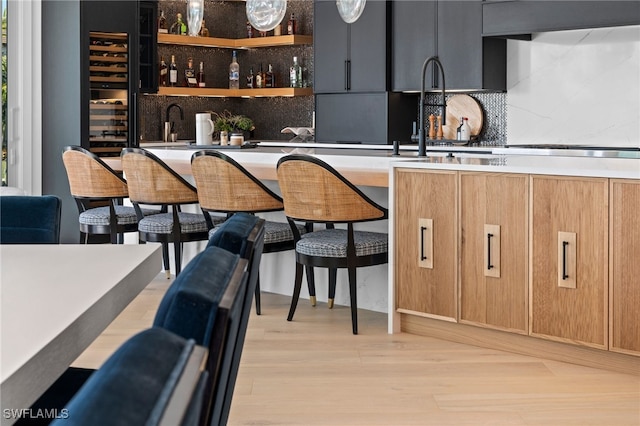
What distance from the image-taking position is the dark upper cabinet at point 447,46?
7066 millimetres

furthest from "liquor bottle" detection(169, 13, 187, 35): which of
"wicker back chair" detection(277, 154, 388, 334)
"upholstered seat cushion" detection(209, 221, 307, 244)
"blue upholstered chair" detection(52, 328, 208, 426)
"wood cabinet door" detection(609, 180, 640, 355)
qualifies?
"blue upholstered chair" detection(52, 328, 208, 426)

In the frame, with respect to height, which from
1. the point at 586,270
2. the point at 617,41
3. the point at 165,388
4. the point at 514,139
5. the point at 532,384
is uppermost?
the point at 617,41

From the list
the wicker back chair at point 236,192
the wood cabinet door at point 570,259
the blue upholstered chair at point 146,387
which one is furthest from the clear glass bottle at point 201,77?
the blue upholstered chair at point 146,387

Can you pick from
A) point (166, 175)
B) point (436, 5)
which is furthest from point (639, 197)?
point (436, 5)

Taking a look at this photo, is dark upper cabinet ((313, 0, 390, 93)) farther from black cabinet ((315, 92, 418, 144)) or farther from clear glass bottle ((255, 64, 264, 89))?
clear glass bottle ((255, 64, 264, 89))

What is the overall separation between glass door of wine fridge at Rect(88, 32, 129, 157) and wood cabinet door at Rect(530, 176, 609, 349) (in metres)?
4.56

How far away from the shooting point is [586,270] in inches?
144

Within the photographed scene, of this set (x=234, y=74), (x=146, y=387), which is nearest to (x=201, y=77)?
(x=234, y=74)

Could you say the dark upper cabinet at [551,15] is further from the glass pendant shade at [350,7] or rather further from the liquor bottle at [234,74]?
the liquor bottle at [234,74]

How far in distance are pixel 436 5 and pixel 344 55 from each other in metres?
1.00

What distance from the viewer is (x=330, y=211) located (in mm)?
4336

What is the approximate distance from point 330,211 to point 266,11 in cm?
143

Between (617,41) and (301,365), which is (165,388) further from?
(617,41)

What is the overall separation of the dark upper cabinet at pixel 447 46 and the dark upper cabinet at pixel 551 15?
19 cm
